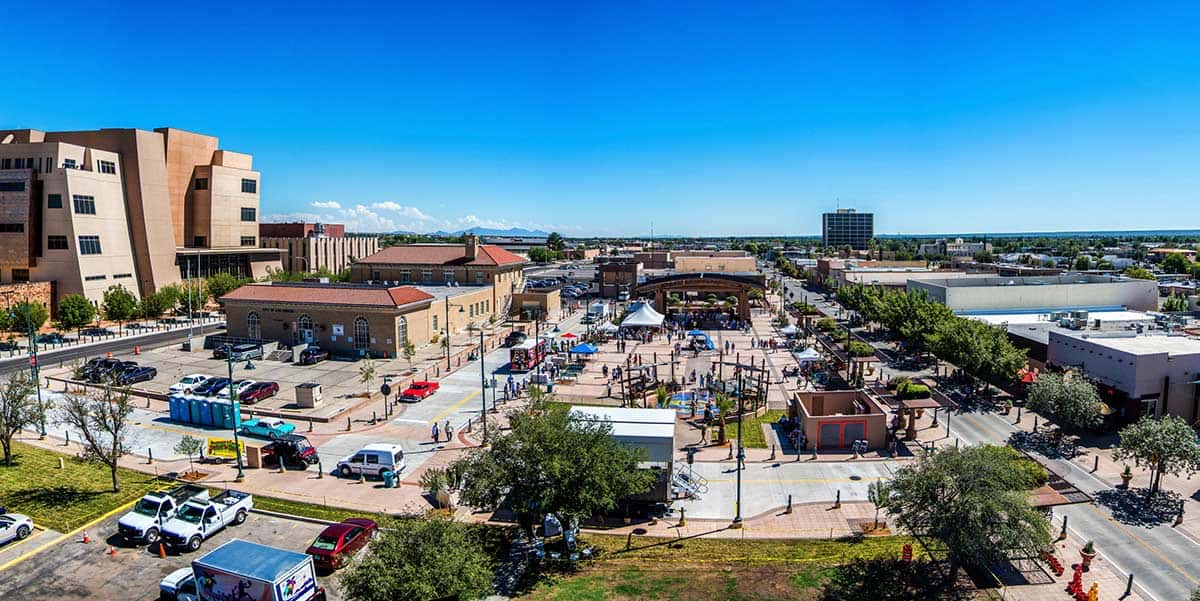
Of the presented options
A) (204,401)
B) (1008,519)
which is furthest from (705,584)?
(204,401)

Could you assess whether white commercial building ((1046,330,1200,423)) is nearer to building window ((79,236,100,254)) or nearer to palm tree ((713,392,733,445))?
palm tree ((713,392,733,445))

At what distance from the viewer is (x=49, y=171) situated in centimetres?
6725

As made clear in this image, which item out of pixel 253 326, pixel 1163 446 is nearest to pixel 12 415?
pixel 253 326

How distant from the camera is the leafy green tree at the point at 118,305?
206 feet

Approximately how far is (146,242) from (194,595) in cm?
7230

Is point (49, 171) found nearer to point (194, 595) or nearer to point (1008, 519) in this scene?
point (194, 595)

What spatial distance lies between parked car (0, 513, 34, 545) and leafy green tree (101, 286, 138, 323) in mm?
49503

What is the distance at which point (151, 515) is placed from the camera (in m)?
22.2

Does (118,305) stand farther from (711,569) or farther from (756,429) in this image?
(711,569)

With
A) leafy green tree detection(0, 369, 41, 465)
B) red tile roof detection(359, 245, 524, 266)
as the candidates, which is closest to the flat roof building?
red tile roof detection(359, 245, 524, 266)

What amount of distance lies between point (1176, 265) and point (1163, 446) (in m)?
136

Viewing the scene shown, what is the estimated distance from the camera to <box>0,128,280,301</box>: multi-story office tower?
218 feet

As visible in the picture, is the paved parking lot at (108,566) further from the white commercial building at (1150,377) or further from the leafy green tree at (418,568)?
the white commercial building at (1150,377)

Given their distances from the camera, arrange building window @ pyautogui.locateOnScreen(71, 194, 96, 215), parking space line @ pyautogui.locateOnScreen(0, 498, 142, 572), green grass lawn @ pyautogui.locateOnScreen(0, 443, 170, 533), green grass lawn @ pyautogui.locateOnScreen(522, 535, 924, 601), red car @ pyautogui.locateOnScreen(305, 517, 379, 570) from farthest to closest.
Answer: building window @ pyautogui.locateOnScreen(71, 194, 96, 215), green grass lawn @ pyautogui.locateOnScreen(0, 443, 170, 533), parking space line @ pyautogui.locateOnScreen(0, 498, 142, 572), red car @ pyautogui.locateOnScreen(305, 517, 379, 570), green grass lawn @ pyautogui.locateOnScreen(522, 535, 924, 601)
